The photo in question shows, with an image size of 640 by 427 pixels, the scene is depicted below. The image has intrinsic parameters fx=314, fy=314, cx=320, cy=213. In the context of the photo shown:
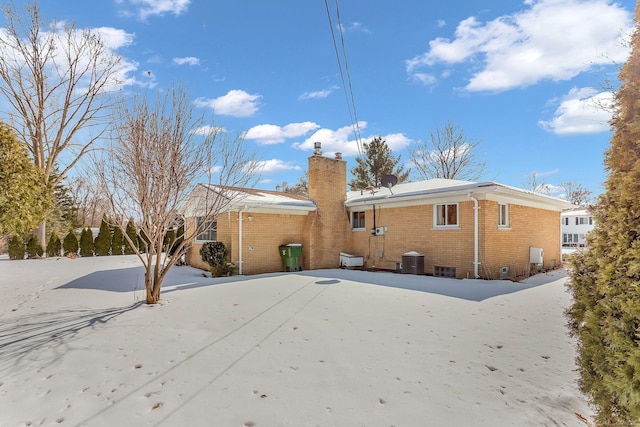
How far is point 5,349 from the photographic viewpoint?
14.9 ft

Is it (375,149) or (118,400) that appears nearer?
(118,400)

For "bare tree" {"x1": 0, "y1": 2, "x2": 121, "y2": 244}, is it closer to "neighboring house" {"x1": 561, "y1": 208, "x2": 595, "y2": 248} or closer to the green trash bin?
the green trash bin

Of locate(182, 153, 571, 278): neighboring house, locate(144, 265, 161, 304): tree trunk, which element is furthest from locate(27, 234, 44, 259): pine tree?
locate(144, 265, 161, 304): tree trunk

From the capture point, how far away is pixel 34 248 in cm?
1831

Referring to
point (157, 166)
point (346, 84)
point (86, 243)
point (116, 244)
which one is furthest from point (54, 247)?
point (346, 84)

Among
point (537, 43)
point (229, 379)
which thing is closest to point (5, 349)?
point (229, 379)

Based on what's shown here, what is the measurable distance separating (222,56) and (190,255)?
9506 mm

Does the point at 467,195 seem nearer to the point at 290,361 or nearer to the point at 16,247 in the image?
the point at 290,361

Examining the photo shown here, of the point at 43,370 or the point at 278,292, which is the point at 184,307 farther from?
the point at 43,370

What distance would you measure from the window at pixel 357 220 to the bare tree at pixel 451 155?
58.7 feet

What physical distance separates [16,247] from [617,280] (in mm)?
24640

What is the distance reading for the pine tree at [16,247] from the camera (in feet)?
57.6

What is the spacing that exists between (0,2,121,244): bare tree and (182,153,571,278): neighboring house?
9.50m

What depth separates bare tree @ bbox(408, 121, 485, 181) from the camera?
96.0 ft
